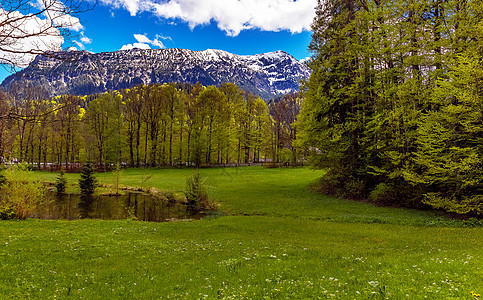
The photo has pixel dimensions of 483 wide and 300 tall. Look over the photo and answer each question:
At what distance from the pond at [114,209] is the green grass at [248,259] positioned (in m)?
4.82

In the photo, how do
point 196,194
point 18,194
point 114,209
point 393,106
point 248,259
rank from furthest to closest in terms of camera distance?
point 196,194 < point 114,209 < point 393,106 < point 18,194 < point 248,259

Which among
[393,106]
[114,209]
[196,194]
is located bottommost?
[114,209]

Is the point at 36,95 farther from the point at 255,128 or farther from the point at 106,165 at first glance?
the point at 255,128

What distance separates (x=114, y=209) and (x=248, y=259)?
60.2ft

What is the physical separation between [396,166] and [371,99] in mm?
7291

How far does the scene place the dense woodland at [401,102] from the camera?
15672 mm

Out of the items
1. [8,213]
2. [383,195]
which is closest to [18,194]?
[8,213]

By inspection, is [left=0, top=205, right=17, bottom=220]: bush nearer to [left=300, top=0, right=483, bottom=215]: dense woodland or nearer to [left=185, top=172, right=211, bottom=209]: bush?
[left=185, top=172, right=211, bottom=209]: bush

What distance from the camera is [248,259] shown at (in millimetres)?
8117

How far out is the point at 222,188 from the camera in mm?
30047

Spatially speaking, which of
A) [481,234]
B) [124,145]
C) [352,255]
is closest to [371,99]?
[481,234]

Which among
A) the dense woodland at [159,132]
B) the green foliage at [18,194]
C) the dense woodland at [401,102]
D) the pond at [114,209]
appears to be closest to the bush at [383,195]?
the dense woodland at [401,102]

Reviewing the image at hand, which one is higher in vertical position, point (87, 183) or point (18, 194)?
point (18, 194)

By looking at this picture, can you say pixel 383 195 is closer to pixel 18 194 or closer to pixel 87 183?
pixel 18 194
